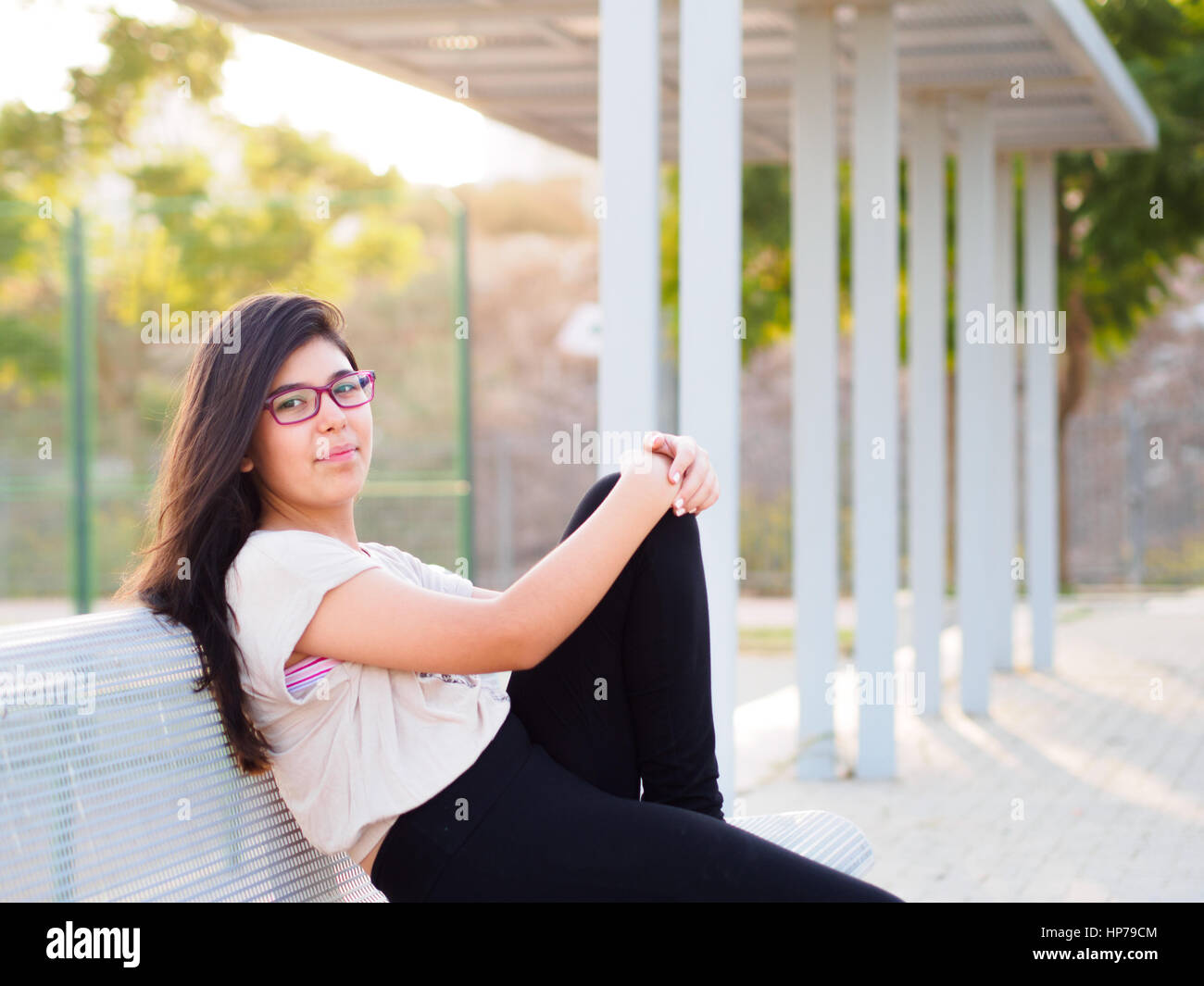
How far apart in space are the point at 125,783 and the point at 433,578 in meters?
0.87

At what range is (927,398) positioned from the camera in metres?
6.87

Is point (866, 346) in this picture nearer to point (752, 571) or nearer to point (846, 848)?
point (846, 848)

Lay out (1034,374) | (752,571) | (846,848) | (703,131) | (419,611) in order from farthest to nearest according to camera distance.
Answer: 1. (752,571)
2. (1034,374)
3. (703,131)
4. (846,848)
5. (419,611)

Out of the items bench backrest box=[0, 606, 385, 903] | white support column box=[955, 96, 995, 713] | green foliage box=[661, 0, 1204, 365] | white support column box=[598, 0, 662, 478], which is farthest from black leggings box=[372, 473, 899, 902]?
green foliage box=[661, 0, 1204, 365]

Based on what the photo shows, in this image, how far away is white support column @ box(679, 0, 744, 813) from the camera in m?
3.75

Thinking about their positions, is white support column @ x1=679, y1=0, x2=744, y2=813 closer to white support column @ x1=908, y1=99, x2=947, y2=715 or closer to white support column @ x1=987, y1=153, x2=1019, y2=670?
white support column @ x1=908, y1=99, x2=947, y2=715

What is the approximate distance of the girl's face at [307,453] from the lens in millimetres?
2395

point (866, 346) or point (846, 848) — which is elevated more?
point (866, 346)

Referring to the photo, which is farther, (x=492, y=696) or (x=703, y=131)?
(x=703, y=131)

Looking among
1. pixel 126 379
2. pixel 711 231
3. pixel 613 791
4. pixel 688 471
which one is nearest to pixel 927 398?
pixel 711 231

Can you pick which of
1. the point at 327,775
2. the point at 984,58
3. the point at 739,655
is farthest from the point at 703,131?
the point at 739,655

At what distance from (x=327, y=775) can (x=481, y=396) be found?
23.8 meters

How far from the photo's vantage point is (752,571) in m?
16.8

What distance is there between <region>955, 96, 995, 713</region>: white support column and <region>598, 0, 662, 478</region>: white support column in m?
3.75
